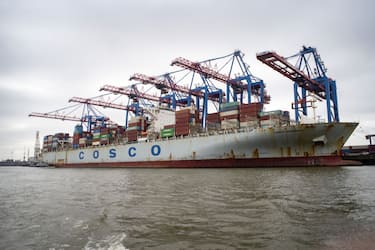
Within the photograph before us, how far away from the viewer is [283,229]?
5.00m

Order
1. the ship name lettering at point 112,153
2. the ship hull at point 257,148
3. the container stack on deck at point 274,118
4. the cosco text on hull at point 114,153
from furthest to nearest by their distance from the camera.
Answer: the ship name lettering at point 112,153 < the cosco text on hull at point 114,153 < the container stack on deck at point 274,118 < the ship hull at point 257,148

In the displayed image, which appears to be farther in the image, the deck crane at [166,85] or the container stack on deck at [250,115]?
the deck crane at [166,85]

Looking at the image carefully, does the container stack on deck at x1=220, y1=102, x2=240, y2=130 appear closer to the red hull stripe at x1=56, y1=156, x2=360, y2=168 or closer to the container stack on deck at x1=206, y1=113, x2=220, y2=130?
the container stack on deck at x1=206, y1=113, x2=220, y2=130

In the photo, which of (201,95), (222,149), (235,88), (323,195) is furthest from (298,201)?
(201,95)

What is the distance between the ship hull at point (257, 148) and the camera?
957 inches

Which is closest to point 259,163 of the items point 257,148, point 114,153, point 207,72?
point 257,148

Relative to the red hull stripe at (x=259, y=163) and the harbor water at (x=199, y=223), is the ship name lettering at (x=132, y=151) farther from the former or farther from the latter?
the harbor water at (x=199, y=223)

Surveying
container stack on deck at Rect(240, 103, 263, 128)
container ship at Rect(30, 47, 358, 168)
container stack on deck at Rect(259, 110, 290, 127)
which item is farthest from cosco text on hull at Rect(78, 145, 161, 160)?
container stack on deck at Rect(259, 110, 290, 127)

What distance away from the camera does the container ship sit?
80.7ft

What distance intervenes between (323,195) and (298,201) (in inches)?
62.9

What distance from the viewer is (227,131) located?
28469 mm

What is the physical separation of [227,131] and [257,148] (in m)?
4.02

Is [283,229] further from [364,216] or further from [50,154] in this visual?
[50,154]

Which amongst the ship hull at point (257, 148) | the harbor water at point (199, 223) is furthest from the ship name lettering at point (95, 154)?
the harbor water at point (199, 223)
